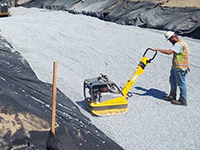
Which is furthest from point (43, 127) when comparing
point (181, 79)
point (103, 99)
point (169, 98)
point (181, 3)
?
point (181, 3)

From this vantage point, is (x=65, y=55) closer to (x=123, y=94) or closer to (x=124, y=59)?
(x=124, y=59)

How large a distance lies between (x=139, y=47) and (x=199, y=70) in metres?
2.64

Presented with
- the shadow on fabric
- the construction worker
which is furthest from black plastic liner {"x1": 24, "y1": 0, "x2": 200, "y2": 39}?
the construction worker

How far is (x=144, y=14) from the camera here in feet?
47.5

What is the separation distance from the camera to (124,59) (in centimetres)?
1000

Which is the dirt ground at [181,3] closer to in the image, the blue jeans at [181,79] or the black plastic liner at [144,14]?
the black plastic liner at [144,14]

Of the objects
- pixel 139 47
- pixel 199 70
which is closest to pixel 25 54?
pixel 139 47

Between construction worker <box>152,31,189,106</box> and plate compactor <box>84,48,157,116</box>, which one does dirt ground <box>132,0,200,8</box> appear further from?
plate compactor <box>84,48,157,116</box>

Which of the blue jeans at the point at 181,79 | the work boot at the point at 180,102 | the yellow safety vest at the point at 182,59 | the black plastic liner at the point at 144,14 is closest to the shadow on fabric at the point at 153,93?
the work boot at the point at 180,102

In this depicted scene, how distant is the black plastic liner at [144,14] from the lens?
1259 cm

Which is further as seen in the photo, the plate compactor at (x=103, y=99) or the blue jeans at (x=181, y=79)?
the blue jeans at (x=181, y=79)

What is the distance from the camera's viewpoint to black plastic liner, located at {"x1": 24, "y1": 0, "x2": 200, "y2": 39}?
12586 millimetres

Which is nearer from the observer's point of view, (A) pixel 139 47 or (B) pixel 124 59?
(B) pixel 124 59

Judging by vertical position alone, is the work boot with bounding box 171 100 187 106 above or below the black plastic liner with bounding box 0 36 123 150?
below
